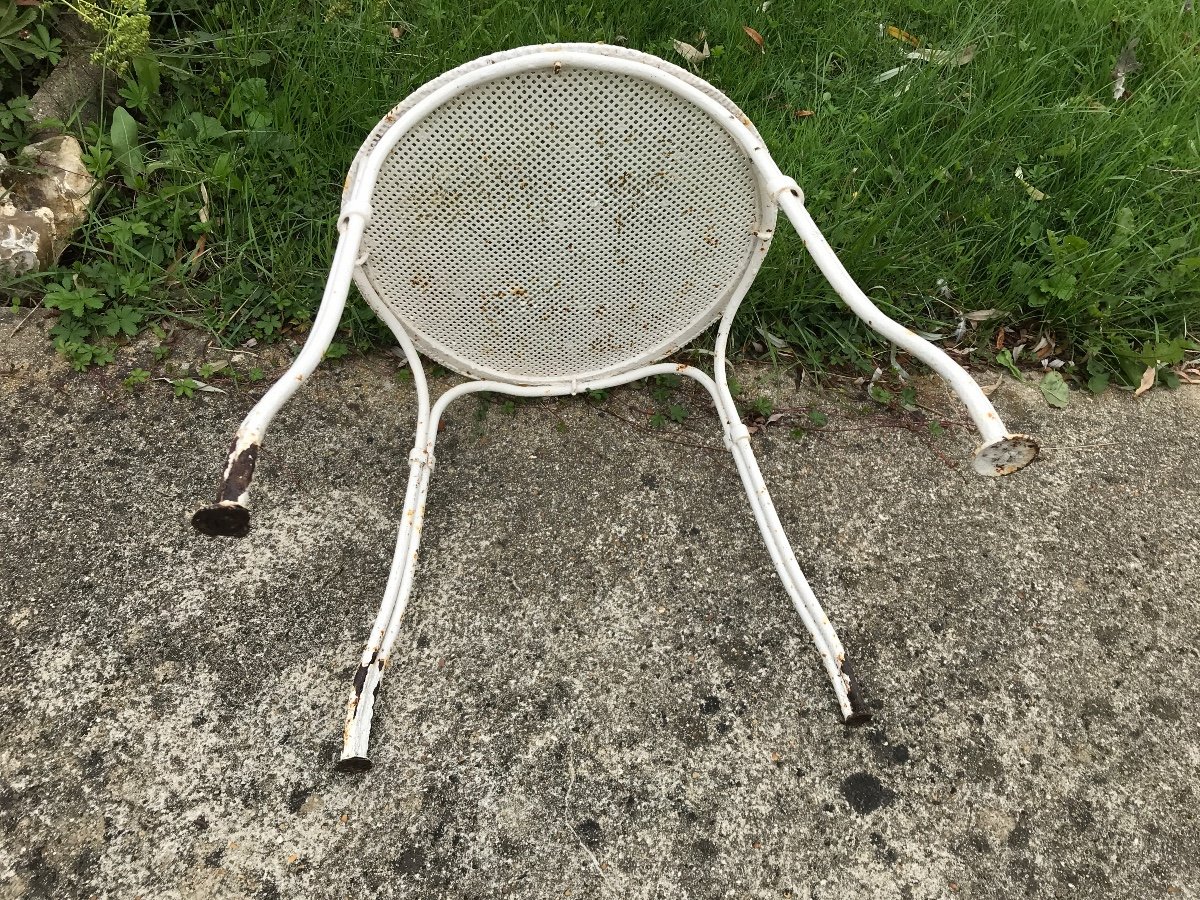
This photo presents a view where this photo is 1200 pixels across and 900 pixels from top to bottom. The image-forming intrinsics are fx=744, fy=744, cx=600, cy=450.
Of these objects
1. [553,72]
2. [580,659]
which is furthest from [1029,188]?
[580,659]

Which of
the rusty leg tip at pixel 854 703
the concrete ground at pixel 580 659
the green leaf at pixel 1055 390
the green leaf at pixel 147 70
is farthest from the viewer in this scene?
the green leaf at pixel 1055 390

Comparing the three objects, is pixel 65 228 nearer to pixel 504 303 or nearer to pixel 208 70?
pixel 208 70

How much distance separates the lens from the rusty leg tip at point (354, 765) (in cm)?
151

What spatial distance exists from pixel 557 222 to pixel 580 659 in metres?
0.97

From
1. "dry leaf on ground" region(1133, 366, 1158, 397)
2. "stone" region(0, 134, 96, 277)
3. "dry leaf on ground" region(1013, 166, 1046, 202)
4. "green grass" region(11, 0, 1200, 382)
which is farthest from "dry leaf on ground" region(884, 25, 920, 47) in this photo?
"stone" region(0, 134, 96, 277)

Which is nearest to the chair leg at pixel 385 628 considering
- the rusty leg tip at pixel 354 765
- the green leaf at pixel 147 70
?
the rusty leg tip at pixel 354 765

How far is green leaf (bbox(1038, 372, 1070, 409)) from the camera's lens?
91.7 inches

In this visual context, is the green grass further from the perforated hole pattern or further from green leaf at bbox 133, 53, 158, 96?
the perforated hole pattern

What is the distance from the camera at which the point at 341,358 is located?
2.21 metres

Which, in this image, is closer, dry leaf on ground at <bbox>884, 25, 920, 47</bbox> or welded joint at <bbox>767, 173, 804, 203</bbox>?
welded joint at <bbox>767, 173, 804, 203</bbox>

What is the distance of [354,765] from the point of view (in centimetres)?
151

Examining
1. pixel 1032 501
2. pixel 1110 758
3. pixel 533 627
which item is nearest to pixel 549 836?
pixel 533 627

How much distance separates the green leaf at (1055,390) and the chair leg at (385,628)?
1912 millimetres

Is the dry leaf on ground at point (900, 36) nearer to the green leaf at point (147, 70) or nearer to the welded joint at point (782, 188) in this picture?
the welded joint at point (782, 188)
